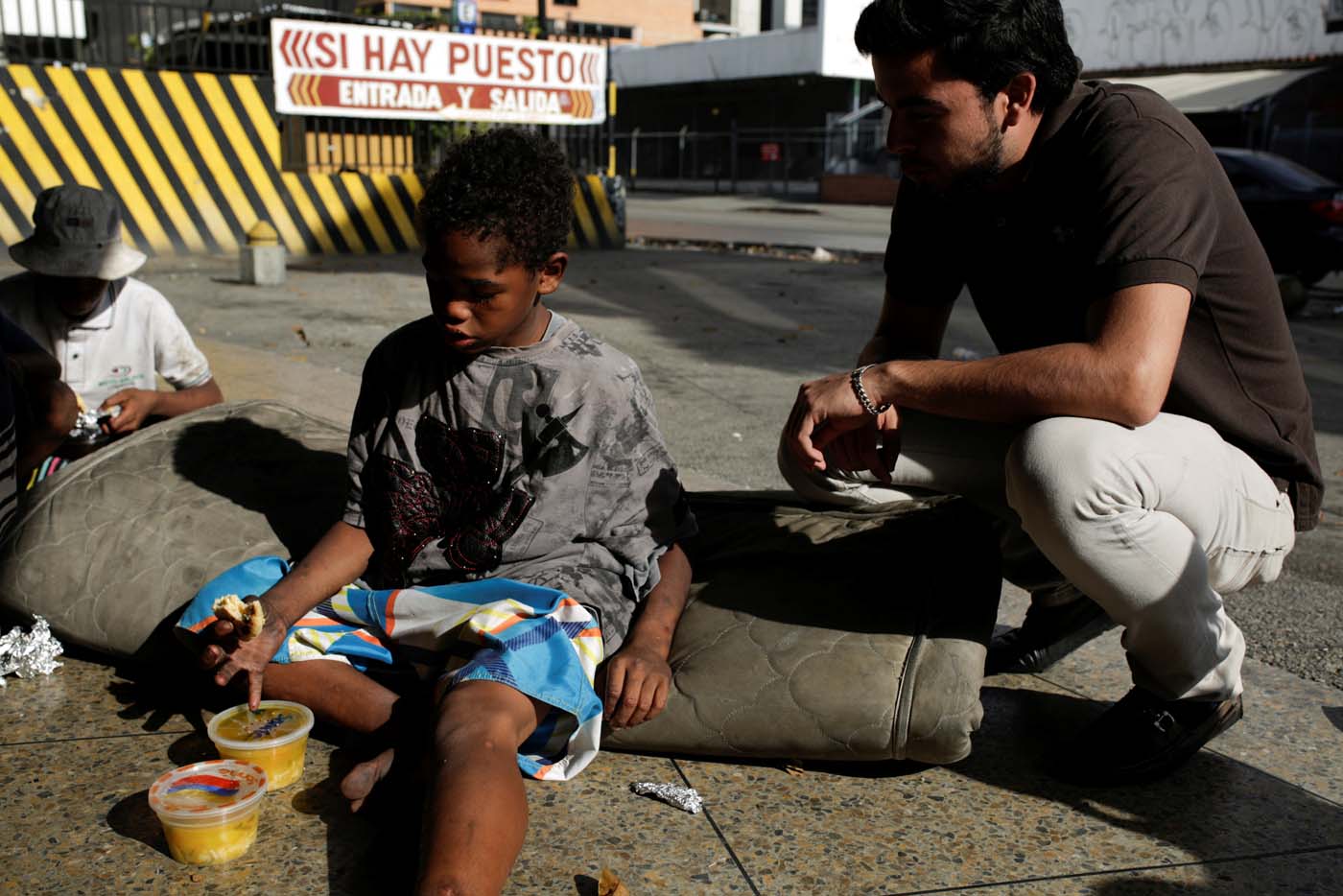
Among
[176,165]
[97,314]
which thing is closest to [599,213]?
[176,165]

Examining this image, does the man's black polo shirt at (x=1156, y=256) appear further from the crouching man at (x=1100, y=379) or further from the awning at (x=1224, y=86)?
the awning at (x=1224, y=86)

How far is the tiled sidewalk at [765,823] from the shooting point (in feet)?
6.95

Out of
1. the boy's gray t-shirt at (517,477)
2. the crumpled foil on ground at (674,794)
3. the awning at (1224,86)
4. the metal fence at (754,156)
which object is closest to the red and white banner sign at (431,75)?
the boy's gray t-shirt at (517,477)

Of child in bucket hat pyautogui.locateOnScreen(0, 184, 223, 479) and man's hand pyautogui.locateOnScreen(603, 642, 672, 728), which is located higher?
child in bucket hat pyautogui.locateOnScreen(0, 184, 223, 479)

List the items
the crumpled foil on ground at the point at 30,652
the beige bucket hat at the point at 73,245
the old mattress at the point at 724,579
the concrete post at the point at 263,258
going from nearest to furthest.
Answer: the old mattress at the point at 724,579
the crumpled foil on ground at the point at 30,652
the beige bucket hat at the point at 73,245
the concrete post at the point at 263,258

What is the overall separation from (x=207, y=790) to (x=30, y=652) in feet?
2.98

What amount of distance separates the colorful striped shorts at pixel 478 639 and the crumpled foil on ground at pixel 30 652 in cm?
45

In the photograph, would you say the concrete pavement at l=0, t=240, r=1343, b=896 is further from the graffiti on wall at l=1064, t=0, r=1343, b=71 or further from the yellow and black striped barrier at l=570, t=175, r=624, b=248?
the graffiti on wall at l=1064, t=0, r=1343, b=71

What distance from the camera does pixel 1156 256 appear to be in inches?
90.9

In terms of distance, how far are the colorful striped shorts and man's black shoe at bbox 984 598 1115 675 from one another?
1.04 meters

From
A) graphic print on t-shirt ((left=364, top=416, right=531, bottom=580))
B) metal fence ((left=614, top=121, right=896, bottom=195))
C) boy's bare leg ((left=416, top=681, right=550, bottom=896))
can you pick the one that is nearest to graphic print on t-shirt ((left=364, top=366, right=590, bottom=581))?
graphic print on t-shirt ((left=364, top=416, right=531, bottom=580))

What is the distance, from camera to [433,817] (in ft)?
6.41

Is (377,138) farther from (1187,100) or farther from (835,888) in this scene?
(1187,100)

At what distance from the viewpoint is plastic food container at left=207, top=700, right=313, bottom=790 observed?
7.67 feet
